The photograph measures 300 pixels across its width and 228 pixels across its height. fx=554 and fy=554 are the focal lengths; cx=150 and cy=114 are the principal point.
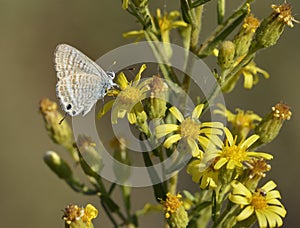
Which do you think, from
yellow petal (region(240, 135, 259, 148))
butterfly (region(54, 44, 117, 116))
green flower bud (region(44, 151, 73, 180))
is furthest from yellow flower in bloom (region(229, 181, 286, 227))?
green flower bud (region(44, 151, 73, 180))

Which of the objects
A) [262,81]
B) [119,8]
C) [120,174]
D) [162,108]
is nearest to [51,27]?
[119,8]

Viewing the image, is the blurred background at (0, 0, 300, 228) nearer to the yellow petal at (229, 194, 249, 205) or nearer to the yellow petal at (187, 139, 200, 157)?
the yellow petal at (229, 194, 249, 205)

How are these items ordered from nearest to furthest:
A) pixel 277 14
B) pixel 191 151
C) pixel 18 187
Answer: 1. pixel 191 151
2. pixel 277 14
3. pixel 18 187

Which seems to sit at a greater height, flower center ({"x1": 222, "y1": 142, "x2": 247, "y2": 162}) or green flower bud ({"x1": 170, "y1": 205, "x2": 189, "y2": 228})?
flower center ({"x1": 222, "y1": 142, "x2": 247, "y2": 162})

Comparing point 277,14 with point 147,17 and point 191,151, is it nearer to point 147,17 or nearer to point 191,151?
point 147,17

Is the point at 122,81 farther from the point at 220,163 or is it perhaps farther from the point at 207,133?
the point at 220,163

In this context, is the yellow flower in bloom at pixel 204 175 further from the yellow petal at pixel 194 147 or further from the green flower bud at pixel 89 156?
the green flower bud at pixel 89 156
